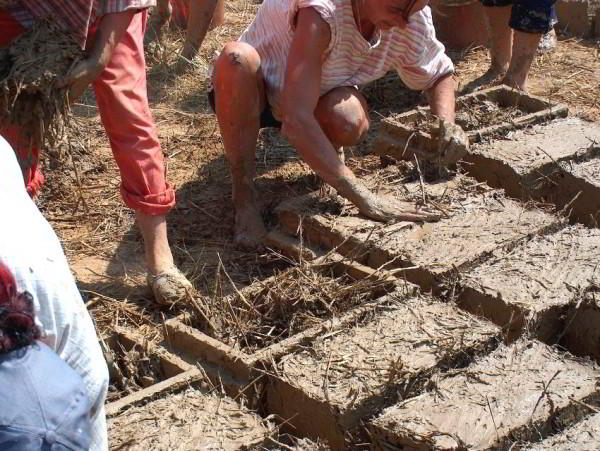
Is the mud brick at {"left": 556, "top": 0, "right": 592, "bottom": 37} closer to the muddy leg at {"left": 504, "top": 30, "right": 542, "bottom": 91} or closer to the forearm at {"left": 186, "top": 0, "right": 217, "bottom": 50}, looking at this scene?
the muddy leg at {"left": 504, "top": 30, "right": 542, "bottom": 91}

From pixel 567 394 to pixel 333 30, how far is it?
71.3 inches

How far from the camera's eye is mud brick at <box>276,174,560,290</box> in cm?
396

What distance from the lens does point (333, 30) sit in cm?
424

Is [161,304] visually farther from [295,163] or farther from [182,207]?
[295,163]

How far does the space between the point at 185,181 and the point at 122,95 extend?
1.58 metres

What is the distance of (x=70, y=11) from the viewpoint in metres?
3.63

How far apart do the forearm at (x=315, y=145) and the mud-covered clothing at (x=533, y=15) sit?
224cm

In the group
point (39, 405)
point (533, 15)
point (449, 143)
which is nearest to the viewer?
point (39, 405)

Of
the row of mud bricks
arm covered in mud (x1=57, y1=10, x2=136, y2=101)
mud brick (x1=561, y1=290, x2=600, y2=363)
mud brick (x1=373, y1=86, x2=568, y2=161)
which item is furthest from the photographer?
mud brick (x1=373, y1=86, x2=568, y2=161)

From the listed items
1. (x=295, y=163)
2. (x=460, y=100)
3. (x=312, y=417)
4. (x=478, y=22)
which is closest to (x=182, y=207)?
(x=295, y=163)

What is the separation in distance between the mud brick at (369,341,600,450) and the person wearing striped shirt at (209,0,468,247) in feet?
3.32

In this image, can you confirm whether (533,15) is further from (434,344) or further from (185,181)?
(434,344)

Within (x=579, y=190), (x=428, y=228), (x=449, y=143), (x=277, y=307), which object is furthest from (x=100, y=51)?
(x=579, y=190)

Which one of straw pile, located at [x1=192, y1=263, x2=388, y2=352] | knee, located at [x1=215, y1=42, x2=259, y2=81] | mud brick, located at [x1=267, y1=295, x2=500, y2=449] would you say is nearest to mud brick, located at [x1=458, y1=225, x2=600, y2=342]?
mud brick, located at [x1=267, y1=295, x2=500, y2=449]
